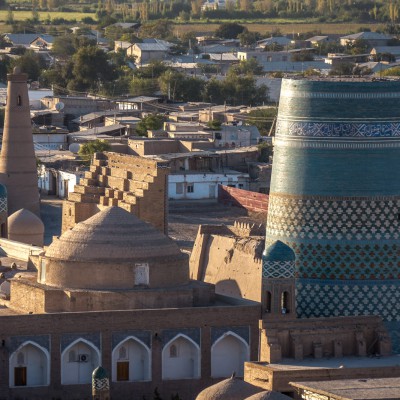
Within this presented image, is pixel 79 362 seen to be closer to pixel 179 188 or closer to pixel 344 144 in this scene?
pixel 344 144

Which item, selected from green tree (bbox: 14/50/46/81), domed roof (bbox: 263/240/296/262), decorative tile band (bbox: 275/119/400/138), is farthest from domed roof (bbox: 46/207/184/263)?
green tree (bbox: 14/50/46/81)

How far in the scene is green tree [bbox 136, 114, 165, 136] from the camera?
206 ft

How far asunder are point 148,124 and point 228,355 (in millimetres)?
36603

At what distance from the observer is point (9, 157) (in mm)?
42156

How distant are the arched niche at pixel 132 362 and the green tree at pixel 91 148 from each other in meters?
29.0

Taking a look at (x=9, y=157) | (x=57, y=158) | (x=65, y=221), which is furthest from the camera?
(x=57, y=158)

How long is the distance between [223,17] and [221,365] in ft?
405

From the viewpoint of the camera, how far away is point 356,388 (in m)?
21.5

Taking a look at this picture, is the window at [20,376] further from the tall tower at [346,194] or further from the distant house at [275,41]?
the distant house at [275,41]

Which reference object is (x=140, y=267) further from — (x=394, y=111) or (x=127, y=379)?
(x=394, y=111)

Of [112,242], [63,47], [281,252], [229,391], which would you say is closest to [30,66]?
[63,47]

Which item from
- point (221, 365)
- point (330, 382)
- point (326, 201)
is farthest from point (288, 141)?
point (330, 382)

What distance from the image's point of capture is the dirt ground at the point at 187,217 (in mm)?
45625

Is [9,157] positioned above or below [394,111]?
below
